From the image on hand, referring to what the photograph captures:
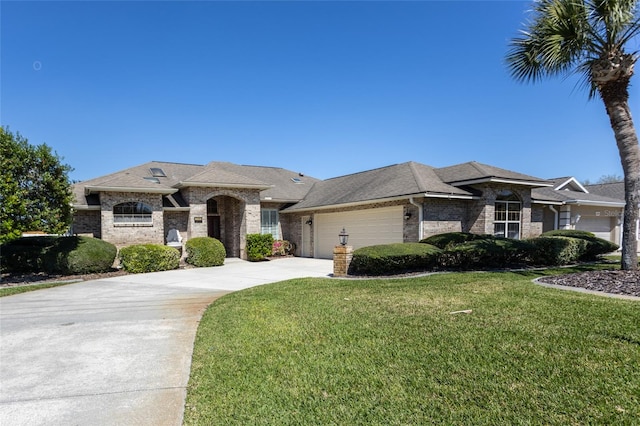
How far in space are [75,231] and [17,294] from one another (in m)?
7.13

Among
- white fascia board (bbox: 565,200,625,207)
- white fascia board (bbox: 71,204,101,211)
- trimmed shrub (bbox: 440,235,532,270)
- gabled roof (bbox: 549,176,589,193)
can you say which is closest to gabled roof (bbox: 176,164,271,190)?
white fascia board (bbox: 71,204,101,211)

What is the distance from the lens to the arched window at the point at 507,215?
15539 mm

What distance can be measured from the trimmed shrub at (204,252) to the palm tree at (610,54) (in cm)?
Answer: 1369

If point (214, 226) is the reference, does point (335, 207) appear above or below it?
above

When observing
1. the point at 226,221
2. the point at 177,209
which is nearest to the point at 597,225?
the point at 226,221

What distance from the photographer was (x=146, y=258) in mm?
13453

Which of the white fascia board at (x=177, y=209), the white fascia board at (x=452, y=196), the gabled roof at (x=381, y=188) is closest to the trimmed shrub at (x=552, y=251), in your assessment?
the white fascia board at (x=452, y=196)

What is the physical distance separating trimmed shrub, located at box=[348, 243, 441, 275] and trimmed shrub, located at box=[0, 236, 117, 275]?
9204 mm

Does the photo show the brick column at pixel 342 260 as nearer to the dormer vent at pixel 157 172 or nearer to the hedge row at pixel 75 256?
the hedge row at pixel 75 256

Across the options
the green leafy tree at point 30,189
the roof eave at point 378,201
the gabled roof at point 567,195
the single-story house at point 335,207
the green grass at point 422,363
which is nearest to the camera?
the green grass at point 422,363

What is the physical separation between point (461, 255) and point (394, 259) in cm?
241

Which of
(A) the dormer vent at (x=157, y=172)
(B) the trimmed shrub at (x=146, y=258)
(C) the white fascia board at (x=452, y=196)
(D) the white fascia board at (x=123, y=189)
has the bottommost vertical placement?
(B) the trimmed shrub at (x=146, y=258)

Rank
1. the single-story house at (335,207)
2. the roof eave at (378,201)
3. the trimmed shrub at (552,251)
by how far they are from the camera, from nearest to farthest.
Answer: the trimmed shrub at (552,251) < the roof eave at (378,201) < the single-story house at (335,207)

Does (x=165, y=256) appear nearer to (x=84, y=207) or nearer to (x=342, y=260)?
(x=84, y=207)
